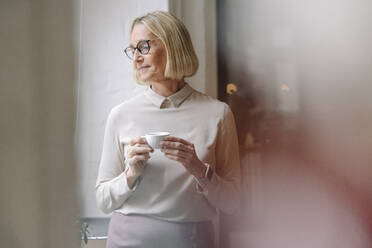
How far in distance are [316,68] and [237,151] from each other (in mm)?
349

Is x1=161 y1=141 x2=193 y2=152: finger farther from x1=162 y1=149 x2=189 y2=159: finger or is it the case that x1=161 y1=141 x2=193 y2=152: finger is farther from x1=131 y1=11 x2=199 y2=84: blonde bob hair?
x1=131 y1=11 x2=199 y2=84: blonde bob hair

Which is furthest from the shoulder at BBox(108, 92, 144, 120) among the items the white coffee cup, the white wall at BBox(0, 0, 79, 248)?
the white wall at BBox(0, 0, 79, 248)

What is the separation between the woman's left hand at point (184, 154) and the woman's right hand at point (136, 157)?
0.03 m

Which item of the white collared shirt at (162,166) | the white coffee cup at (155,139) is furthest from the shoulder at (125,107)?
the white coffee cup at (155,139)

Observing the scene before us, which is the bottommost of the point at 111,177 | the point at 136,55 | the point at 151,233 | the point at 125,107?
the point at 151,233

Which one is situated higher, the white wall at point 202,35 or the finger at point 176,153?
the white wall at point 202,35

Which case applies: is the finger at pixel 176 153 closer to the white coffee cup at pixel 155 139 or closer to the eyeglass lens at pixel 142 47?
the white coffee cup at pixel 155 139

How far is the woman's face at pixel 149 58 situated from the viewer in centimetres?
70

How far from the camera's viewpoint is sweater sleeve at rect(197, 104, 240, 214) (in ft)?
2.36

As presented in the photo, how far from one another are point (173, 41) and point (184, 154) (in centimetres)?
23

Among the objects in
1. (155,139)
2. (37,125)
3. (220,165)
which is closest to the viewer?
(37,125)

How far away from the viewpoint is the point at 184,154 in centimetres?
68

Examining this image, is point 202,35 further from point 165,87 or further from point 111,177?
point 111,177

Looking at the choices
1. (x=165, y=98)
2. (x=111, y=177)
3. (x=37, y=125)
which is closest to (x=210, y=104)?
(x=165, y=98)
